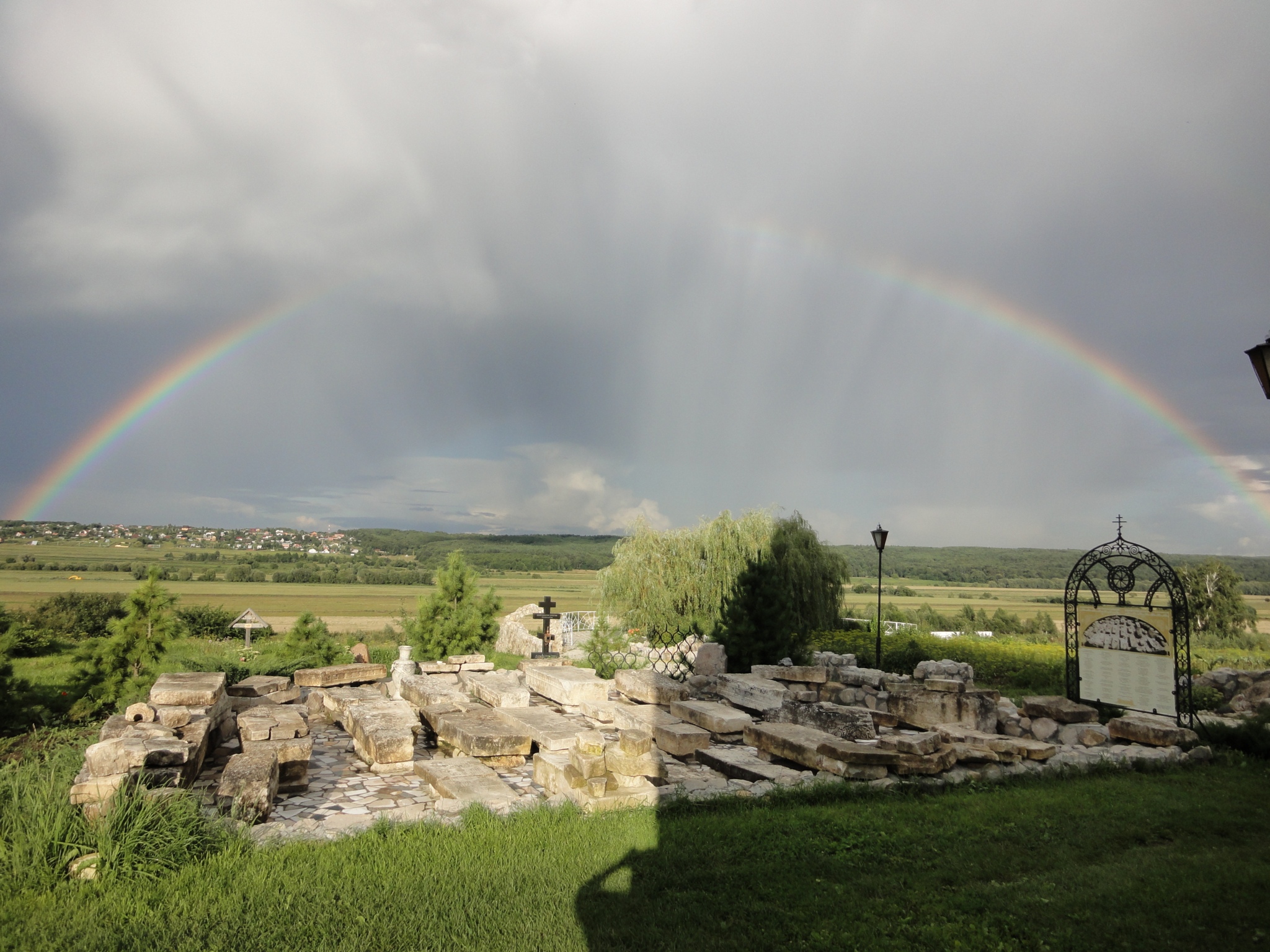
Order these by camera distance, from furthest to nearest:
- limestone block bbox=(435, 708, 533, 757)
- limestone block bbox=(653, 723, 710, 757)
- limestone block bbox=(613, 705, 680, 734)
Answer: limestone block bbox=(613, 705, 680, 734) < limestone block bbox=(653, 723, 710, 757) < limestone block bbox=(435, 708, 533, 757)

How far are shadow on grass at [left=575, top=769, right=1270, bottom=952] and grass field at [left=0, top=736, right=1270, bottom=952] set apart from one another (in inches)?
0.7

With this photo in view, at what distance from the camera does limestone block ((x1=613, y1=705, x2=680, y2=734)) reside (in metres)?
9.80

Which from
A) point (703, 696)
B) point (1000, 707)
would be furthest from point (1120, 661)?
point (703, 696)

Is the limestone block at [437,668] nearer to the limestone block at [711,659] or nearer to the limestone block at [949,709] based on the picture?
the limestone block at [711,659]

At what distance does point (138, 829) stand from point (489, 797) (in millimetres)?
2782

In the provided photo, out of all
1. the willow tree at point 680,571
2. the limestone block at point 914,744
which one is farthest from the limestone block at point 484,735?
the willow tree at point 680,571

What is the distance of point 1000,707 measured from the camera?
10930 mm

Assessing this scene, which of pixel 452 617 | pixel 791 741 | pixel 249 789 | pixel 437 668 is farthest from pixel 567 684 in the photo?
pixel 249 789

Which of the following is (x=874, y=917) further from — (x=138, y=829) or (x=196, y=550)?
(x=196, y=550)

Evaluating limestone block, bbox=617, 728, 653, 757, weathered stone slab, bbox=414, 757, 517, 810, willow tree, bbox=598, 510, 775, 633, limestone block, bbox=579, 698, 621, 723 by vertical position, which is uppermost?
willow tree, bbox=598, 510, 775, 633

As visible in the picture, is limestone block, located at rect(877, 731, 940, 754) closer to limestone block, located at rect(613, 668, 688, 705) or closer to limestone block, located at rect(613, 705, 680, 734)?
limestone block, located at rect(613, 705, 680, 734)

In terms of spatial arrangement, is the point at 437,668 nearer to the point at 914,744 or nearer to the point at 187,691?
the point at 187,691

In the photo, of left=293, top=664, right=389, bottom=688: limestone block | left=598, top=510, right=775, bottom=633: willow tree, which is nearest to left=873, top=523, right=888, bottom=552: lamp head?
left=598, top=510, right=775, bottom=633: willow tree

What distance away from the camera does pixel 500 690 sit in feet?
35.7
